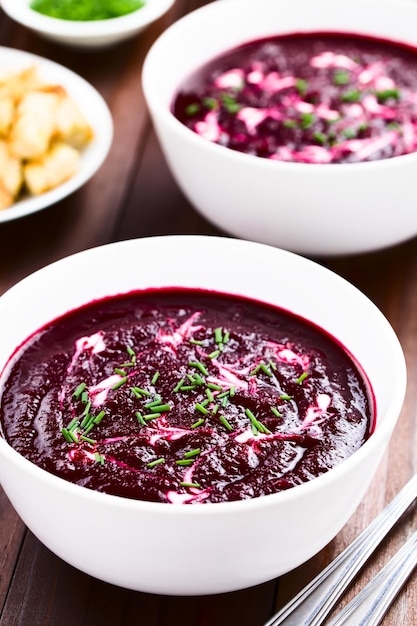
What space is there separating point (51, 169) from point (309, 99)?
25.9 inches

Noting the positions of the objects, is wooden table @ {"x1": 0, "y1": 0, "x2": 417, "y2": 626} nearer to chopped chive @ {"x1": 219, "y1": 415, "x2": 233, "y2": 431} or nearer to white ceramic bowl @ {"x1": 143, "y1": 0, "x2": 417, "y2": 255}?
white ceramic bowl @ {"x1": 143, "y1": 0, "x2": 417, "y2": 255}

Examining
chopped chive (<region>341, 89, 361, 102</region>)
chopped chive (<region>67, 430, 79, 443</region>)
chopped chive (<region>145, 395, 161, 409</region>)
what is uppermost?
chopped chive (<region>341, 89, 361, 102</region>)

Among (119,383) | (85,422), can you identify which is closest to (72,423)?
(85,422)

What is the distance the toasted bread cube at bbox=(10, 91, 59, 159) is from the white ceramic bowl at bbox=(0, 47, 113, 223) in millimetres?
105

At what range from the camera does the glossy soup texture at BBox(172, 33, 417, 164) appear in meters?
2.32

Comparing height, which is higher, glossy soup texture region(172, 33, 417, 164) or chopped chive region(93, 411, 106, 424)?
glossy soup texture region(172, 33, 417, 164)

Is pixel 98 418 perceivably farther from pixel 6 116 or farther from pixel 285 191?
pixel 6 116

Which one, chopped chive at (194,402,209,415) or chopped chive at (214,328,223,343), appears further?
chopped chive at (214,328,223,343)

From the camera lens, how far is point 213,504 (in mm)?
1404

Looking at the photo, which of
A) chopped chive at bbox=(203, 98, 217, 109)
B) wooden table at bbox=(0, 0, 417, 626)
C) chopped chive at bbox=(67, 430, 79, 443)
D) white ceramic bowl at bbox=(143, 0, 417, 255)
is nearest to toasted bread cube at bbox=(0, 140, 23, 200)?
wooden table at bbox=(0, 0, 417, 626)

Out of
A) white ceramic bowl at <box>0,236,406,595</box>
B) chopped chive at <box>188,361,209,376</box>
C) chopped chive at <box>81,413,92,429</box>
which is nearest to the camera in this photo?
white ceramic bowl at <box>0,236,406,595</box>

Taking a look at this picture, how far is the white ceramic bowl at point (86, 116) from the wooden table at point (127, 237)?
11 cm

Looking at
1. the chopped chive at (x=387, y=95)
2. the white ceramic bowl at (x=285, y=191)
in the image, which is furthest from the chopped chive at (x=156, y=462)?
the chopped chive at (x=387, y=95)

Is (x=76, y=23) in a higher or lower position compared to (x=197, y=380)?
lower
